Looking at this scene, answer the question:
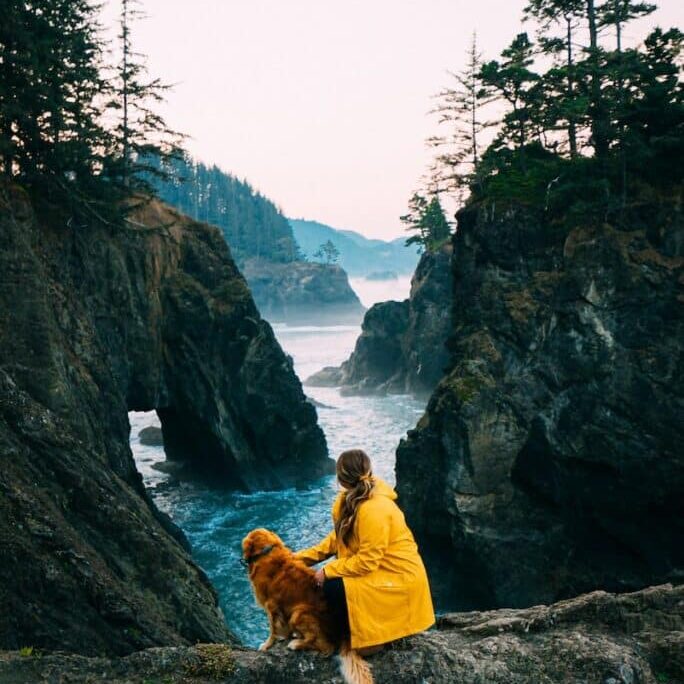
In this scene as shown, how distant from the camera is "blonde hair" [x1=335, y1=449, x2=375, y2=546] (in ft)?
17.7

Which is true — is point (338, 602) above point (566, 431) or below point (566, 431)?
above

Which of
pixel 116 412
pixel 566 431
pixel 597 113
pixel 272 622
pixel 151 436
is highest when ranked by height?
pixel 597 113

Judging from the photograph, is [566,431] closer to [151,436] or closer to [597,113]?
[597,113]

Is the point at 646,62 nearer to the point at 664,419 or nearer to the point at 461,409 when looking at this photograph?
the point at 664,419

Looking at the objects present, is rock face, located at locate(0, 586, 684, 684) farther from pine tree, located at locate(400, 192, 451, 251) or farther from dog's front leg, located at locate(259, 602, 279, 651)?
pine tree, located at locate(400, 192, 451, 251)

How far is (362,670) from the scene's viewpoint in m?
5.36

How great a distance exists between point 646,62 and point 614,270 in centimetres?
790

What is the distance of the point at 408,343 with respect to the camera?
6544 centimetres

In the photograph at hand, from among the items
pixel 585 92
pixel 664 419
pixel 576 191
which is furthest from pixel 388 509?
pixel 585 92

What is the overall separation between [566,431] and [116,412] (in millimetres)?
16520

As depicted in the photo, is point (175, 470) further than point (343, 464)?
Yes

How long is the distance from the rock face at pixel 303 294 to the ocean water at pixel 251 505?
82.5 meters

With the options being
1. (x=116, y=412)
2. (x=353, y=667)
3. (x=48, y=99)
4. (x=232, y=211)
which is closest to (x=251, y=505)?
(x=116, y=412)

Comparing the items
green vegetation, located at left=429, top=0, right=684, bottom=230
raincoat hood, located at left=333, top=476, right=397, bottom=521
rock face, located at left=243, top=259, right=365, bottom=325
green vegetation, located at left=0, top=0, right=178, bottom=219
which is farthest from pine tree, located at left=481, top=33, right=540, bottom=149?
rock face, located at left=243, top=259, right=365, bottom=325
